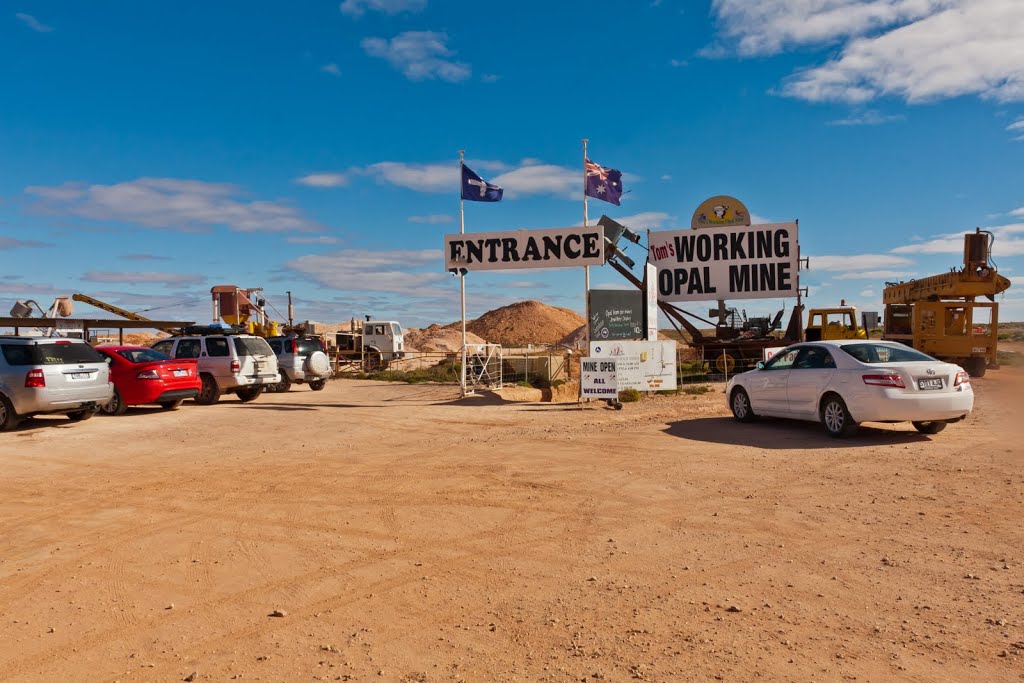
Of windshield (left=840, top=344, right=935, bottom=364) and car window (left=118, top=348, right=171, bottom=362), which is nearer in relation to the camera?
windshield (left=840, top=344, right=935, bottom=364)

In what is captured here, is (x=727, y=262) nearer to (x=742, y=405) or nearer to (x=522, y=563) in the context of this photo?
(x=742, y=405)

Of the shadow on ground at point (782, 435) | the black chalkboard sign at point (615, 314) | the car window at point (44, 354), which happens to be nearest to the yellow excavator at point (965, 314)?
the black chalkboard sign at point (615, 314)

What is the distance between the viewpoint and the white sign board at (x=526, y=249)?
A: 2088 cm

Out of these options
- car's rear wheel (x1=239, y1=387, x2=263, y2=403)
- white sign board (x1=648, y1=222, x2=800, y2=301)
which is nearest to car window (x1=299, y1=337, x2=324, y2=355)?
car's rear wheel (x1=239, y1=387, x2=263, y2=403)

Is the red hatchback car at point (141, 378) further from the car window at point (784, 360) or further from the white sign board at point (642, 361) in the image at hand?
the car window at point (784, 360)

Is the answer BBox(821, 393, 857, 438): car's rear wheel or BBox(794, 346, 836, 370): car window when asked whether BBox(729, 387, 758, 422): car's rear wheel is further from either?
BBox(821, 393, 857, 438): car's rear wheel

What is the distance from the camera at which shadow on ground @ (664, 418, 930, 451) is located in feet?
38.5

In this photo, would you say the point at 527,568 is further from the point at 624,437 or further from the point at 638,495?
the point at 624,437

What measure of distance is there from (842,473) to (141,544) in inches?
301

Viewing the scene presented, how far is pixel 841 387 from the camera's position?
12.0 metres

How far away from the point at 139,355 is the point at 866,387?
49.6ft

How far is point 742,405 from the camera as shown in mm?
14617

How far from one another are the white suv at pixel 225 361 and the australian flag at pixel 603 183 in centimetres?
1020

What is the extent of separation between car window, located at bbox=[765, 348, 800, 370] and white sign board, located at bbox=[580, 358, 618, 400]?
474 cm
